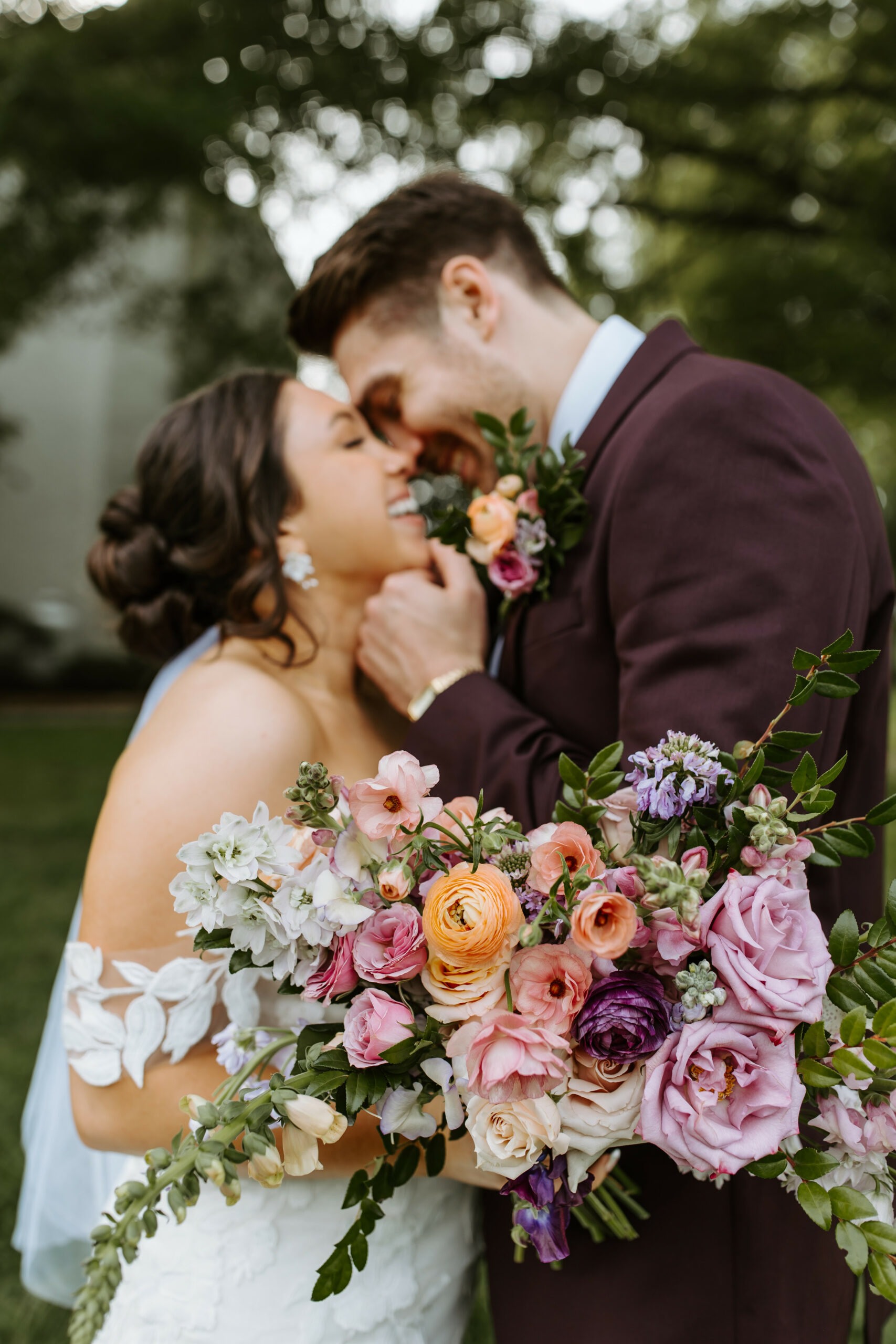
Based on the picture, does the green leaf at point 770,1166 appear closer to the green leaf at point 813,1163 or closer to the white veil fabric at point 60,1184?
the green leaf at point 813,1163

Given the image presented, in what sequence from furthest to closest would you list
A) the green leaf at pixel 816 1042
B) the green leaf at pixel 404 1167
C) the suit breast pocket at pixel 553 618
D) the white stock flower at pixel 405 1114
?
the suit breast pocket at pixel 553 618 → the green leaf at pixel 404 1167 → the white stock flower at pixel 405 1114 → the green leaf at pixel 816 1042

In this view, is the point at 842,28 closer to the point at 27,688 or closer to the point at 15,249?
the point at 15,249

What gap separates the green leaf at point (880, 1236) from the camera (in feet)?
3.56

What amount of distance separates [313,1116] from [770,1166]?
21.4 inches

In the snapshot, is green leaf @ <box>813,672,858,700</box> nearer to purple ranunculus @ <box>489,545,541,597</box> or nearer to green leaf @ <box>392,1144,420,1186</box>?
green leaf @ <box>392,1144,420,1186</box>

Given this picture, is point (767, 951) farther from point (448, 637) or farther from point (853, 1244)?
point (448, 637)

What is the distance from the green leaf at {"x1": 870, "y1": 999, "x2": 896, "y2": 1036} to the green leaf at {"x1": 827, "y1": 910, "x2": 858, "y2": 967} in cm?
11

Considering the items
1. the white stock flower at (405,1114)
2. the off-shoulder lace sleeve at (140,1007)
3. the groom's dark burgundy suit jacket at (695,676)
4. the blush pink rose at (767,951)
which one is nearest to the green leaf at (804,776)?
the blush pink rose at (767,951)

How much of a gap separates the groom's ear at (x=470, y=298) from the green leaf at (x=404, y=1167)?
6.56 feet

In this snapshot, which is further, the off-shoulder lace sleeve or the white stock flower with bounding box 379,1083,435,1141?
the off-shoulder lace sleeve

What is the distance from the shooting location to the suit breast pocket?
2.12 meters

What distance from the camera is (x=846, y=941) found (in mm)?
1227

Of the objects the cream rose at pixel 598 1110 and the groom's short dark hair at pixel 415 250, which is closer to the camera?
the cream rose at pixel 598 1110

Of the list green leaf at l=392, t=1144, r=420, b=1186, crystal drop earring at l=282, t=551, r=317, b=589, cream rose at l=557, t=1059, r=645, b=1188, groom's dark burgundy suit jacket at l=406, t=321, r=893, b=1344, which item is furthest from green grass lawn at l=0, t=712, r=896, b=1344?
cream rose at l=557, t=1059, r=645, b=1188
